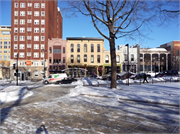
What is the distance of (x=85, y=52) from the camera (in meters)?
50.5

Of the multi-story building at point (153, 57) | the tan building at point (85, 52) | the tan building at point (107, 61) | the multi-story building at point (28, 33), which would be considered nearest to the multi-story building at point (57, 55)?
the tan building at point (85, 52)

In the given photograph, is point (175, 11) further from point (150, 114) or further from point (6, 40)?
point (6, 40)

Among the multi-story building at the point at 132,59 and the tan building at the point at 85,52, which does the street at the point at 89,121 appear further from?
the multi-story building at the point at 132,59

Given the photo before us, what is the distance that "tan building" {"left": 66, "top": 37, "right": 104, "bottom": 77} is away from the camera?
50281 mm

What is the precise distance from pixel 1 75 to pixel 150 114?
6132cm

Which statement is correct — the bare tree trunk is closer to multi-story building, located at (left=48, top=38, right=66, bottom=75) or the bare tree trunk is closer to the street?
the street

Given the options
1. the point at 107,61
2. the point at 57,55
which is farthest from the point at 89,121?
the point at 57,55

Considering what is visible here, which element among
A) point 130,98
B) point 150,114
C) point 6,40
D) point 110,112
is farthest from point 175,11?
point 6,40

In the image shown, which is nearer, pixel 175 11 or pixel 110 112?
pixel 110 112

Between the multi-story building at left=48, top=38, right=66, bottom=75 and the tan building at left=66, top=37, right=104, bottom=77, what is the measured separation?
1341mm

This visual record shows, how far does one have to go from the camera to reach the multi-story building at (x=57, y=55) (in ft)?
165

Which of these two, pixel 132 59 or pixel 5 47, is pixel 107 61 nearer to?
pixel 132 59

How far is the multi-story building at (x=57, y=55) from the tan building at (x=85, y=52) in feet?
4.40

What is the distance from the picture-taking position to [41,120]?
673cm
